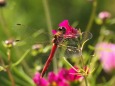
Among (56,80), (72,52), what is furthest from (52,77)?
(72,52)

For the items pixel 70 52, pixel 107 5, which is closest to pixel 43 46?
pixel 70 52

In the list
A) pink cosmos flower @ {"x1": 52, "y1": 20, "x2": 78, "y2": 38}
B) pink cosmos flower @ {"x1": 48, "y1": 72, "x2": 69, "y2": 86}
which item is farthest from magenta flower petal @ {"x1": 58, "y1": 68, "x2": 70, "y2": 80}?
pink cosmos flower @ {"x1": 52, "y1": 20, "x2": 78, "y2": 38}

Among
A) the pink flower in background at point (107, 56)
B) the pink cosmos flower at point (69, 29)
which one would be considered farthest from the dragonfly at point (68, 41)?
the pink flower in background at point (107, 56)

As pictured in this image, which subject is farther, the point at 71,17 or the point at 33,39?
the point at 71,17

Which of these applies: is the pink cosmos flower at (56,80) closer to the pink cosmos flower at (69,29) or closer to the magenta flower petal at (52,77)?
the magenta flower petal at (52,77)

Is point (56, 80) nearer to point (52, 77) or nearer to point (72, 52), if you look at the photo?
point (52, 77)

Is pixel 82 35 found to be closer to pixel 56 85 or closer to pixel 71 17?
pixel 56 85

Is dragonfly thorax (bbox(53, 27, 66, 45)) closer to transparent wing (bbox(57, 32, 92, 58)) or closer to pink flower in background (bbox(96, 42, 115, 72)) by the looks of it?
transparent wing (bbox(57, 32, 92, 58))

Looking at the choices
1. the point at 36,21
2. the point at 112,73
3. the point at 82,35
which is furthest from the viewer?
the point at 36,21
